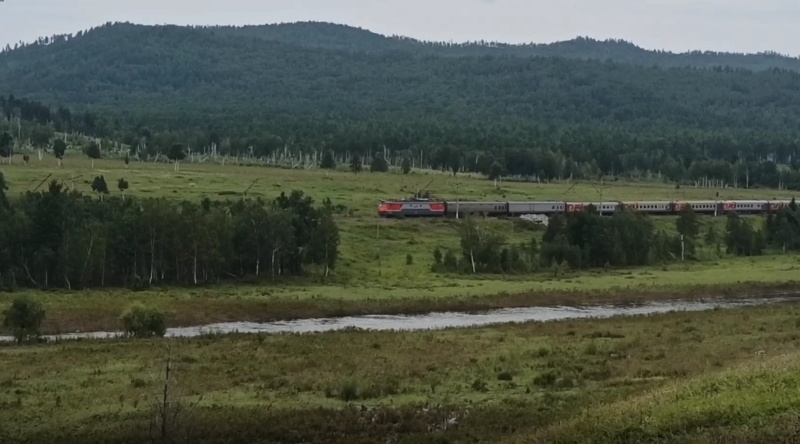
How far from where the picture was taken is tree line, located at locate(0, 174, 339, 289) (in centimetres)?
6819

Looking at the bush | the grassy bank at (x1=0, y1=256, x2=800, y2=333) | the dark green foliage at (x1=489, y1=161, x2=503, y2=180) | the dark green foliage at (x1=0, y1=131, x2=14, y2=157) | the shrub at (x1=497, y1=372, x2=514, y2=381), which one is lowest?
the grassy bank at (x1=0, y1=256, x2=800, y2=333)

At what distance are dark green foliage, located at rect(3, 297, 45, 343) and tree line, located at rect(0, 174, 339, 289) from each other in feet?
54.0

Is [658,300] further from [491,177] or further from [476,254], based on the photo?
[491,177]

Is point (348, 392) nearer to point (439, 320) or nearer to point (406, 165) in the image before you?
point (439, 320)

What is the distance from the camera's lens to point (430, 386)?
119ft

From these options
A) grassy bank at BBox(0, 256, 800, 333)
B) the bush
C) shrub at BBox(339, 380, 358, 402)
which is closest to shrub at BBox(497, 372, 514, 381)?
shrub at BBox(339, 380, 358, 402)

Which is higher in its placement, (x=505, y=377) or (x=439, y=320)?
(x=505, y=377)

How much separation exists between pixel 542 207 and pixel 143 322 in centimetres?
6576

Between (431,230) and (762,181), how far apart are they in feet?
330

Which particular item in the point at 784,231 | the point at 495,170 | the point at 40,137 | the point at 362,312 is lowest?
the point at 362,312

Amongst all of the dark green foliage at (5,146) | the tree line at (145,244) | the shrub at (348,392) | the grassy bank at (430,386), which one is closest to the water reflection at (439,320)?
the grassy bank at (430,386)

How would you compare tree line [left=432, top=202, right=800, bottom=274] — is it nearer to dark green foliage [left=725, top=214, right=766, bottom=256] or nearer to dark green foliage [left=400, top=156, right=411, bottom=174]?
dark green foliage [left=725, top=214, right=766, bottom=256]

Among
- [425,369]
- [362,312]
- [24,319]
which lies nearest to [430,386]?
[425,369]

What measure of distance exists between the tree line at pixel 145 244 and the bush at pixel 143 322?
55.4 feet
